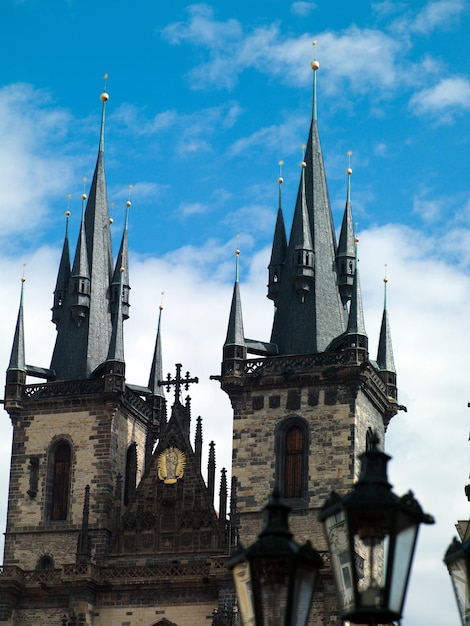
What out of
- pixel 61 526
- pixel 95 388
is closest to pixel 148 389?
→ pixel 95 388

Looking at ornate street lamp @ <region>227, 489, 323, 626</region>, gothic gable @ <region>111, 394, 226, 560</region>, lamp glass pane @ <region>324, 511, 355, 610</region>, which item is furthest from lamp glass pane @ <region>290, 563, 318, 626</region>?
gothic gable @ <region>111, 394, 226, 560</region>

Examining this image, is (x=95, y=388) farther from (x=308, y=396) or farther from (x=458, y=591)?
(x=458, y=591)

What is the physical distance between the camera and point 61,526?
149 ft

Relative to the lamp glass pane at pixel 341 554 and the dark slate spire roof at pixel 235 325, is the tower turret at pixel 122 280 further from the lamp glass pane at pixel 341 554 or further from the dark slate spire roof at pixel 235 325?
the lamp glass pane at pixel 341 554

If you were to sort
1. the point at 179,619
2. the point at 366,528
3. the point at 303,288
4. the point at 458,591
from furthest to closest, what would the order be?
the point at 303,288 < the point at 179,619 < the point at 458,591 < the point at 366,528

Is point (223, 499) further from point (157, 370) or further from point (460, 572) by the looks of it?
point (460, 572)

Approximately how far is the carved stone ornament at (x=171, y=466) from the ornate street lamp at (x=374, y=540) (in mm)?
35098

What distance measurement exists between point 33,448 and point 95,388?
282cm

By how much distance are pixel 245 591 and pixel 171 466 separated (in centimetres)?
3530

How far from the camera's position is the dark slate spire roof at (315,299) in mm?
45594

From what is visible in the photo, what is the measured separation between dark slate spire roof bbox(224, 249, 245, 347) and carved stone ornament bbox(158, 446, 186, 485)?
378 centimetres

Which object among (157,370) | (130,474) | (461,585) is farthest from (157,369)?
(461,585)

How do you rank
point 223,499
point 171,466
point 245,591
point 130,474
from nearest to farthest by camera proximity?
point 245,591, point 223,499, point 171,466, point 130,474

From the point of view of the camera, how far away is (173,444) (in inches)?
1783
